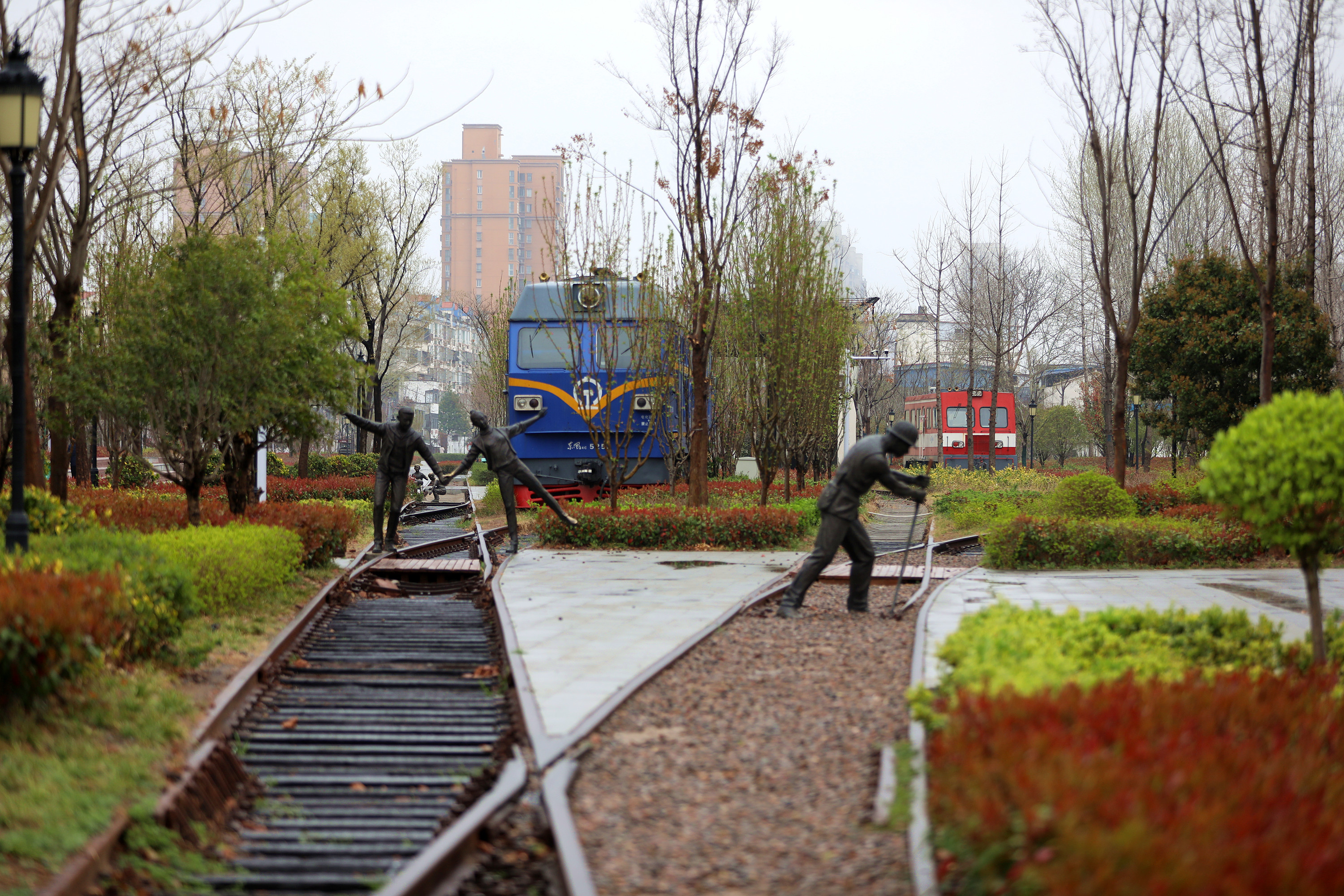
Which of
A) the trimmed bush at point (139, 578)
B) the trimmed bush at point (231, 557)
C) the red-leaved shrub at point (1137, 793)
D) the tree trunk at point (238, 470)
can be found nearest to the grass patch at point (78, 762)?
the trimmed bush at point (139, 578)

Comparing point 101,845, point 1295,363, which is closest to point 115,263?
point 101,845

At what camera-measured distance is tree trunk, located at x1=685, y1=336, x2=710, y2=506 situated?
16.5 m

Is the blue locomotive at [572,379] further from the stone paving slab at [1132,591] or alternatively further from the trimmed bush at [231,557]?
the trimmed bush at [231,557]

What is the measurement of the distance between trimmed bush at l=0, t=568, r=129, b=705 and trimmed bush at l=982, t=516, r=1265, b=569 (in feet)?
34.4

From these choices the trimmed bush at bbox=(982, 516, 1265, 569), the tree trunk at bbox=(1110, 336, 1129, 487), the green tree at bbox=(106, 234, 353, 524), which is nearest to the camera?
the green tree at bbox=(106, 234, 353, 524)

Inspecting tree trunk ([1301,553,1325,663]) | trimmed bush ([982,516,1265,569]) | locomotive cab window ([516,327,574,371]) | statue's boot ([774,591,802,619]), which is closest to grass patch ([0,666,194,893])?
statue's boot ([774,591,802,619])

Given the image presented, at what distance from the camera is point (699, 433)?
1661 centimetres

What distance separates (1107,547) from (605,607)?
695 cm

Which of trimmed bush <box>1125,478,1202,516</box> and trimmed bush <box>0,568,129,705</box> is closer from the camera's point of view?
trimmed bush <box>0,568,129,705</box>

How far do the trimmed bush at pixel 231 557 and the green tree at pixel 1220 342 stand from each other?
1818 centimetres

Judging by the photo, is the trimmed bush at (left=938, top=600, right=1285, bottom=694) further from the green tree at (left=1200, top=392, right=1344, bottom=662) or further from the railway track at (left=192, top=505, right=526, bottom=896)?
the railway track at (left=192, top=505, right=526, bottom=896)

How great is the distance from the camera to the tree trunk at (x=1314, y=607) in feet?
20.9

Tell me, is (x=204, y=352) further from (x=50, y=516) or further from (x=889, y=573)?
→ (x=889, y=573)

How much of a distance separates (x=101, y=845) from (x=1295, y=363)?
71.8 feet
